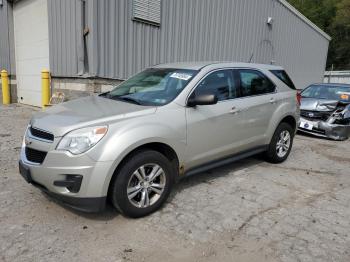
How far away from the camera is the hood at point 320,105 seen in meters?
8.51

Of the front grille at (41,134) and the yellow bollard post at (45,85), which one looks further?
the yellow bollard post at (45,85)

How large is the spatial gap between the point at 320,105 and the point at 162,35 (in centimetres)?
495

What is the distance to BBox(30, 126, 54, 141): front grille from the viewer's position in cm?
326

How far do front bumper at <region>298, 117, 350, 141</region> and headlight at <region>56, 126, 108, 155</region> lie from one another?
688cm

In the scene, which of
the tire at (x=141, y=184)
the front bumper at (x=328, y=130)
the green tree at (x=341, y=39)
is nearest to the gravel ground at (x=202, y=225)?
the tire at (x=141, y=184)

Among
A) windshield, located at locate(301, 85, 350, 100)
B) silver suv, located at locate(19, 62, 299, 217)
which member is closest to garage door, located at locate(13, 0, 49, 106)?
silver suv, located at locate(19, 62, 299, 217)

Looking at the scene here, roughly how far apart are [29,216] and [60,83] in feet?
22.5

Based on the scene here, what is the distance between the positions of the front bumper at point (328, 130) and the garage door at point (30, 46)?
7942 millimetres

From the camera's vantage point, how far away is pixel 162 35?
9.98 metres

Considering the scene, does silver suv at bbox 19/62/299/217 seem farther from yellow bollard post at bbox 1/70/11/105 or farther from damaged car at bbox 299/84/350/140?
yellow bollard post at bbox 1/70/11/105

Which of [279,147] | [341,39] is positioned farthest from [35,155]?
[341,39]

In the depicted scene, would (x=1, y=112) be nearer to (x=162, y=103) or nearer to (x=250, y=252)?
(x=162, y=103)

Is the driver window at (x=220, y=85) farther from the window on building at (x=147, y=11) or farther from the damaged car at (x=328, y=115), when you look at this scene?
the window on building at (x=147, y=11)

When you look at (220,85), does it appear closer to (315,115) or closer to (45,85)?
(315,115)
